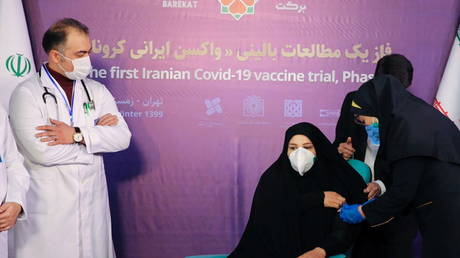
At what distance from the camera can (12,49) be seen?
4062 millimetres

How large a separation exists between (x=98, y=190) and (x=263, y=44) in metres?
1.61

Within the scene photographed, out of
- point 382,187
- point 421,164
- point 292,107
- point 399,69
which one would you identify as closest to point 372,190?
point 382,187

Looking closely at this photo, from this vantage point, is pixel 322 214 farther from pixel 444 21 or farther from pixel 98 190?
pixel 444 21

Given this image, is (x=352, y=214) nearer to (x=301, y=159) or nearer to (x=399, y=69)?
(x=301, y=159)

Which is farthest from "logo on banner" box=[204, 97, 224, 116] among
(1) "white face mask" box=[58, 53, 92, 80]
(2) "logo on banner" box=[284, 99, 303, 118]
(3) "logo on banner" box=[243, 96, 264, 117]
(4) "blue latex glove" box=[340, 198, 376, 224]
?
(4) "blue latex glove" box=[340, 198, 376, 224]

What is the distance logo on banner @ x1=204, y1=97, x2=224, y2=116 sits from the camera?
444 centimetres

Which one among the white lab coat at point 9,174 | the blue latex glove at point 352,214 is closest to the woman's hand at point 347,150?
the blue latex glove at point 352,214

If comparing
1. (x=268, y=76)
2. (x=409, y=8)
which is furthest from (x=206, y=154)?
(x=409, y=8)

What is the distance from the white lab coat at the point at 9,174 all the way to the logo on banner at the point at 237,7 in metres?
1.97

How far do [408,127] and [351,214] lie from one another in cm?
A: 51

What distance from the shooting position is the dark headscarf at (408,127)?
278cm

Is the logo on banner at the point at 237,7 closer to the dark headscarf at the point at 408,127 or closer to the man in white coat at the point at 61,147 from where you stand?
the man in white coat at the point at 61,147

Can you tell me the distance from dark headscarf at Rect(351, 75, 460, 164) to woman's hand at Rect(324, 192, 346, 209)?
14.4 inches

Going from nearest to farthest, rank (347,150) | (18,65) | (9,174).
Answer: (9,174), (347,150), (18,65)
